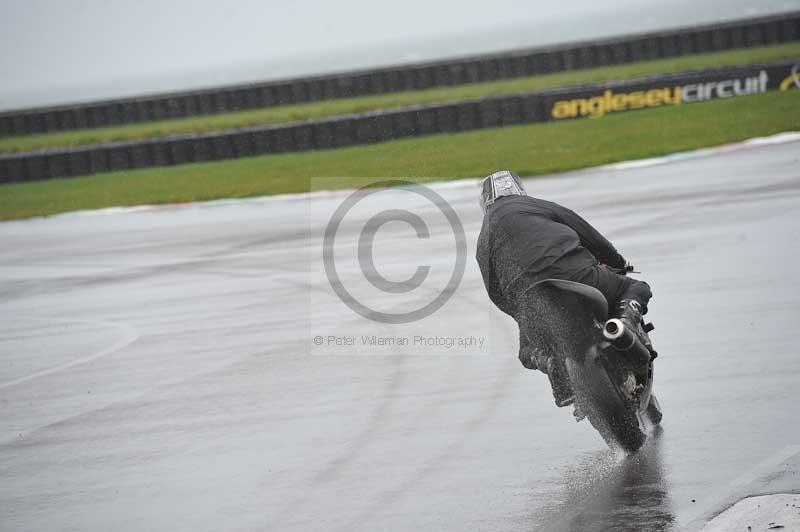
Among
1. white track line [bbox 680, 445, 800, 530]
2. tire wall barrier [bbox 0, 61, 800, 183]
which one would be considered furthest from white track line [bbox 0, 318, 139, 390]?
tire wall barrier [bbox 0, 61, 800, 183]

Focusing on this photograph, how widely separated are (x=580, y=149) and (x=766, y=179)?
18.5 feet

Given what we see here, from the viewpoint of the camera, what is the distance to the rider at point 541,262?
5852 mm

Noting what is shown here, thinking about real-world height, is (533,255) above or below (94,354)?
above

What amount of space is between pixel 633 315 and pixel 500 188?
100 cm

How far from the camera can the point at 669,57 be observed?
29.7 metres

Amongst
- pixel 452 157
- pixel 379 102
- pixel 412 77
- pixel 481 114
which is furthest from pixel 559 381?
pixel 412 77

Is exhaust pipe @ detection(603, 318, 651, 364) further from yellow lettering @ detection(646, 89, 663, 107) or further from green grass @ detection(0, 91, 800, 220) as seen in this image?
yellow lettering @ detection(646, 89, 663, 107)

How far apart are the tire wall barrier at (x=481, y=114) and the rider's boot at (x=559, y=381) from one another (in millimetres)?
16983

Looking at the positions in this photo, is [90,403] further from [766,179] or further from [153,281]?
[766,179]

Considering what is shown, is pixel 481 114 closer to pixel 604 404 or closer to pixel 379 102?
pixel 379 102

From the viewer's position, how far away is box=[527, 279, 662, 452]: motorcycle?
563 cm

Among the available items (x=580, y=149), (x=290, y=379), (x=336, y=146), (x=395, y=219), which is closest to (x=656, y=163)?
(x=580, y=149)
